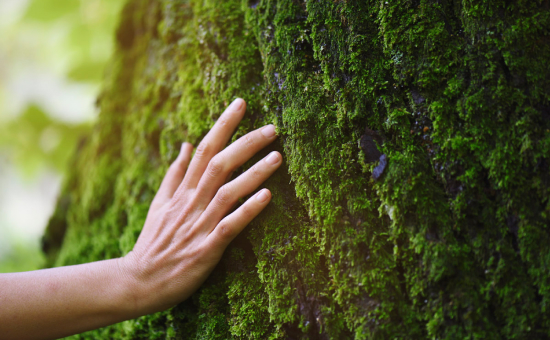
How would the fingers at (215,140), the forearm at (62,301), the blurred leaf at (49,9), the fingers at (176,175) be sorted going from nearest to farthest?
1. the forearm at (62,301)
2. the fingers at (215,140)
3. the fingers at (176,175)
4. the blurred leaf at (49,9)

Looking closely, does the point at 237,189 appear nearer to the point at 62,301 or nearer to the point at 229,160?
the point at 229,160

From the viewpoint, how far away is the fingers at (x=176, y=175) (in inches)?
68.7

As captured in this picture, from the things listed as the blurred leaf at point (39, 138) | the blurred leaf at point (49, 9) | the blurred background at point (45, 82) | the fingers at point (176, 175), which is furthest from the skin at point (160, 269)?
the blurred leaf at point (49, 9)

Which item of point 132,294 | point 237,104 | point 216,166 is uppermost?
point 237,104

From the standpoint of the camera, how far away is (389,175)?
1.15 m

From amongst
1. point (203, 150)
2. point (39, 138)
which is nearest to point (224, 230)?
point (203, 150)

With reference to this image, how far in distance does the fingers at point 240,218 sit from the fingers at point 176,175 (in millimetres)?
501

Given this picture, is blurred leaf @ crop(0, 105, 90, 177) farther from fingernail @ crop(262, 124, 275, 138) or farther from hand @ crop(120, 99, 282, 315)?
fingernail @ crop(262, 124, 275, 138)

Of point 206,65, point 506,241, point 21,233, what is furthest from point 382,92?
point 21,233

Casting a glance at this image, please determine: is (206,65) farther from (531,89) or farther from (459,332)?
(459,332)

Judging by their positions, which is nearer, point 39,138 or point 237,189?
point 237,189

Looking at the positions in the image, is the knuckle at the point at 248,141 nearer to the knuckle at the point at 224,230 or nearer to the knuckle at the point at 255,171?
the knuckle at the point at 255,171

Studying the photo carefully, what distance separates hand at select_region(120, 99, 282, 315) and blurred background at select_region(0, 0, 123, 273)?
287cm

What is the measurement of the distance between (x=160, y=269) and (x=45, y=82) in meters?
4.22
